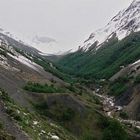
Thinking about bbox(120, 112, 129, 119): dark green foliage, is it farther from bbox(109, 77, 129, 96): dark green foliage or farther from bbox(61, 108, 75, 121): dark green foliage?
bbox(61, 108, 75, 121): dark green foliage

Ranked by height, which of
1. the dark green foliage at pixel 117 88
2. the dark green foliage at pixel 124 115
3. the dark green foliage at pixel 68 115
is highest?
the dark green foliage at pixel 117 88

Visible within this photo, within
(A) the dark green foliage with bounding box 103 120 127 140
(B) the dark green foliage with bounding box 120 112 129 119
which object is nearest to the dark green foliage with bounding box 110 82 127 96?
(B) the dark green foliage with bounding box 120 112 129 119

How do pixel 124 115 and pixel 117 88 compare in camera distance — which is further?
pixel 117 88

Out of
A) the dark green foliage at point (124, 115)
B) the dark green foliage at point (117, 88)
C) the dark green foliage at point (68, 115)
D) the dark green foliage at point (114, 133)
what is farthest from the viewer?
the dark green foliage at point (117, 88)

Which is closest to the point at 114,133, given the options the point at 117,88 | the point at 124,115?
the point at 124,115

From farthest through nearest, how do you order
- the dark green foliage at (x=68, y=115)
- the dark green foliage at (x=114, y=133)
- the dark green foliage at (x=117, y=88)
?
1. the dark green foliage at (x=117, y=88)
2. the dark green foliage at (x=68, y=115)
3. the dark green foliage at (x=114, y=133)

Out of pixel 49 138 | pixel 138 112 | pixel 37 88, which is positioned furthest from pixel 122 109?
pixel 49 138

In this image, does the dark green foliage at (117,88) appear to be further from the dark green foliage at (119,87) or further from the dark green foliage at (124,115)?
the dark green foliage at (124,115)

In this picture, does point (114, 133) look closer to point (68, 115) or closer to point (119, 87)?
point (68, 115)

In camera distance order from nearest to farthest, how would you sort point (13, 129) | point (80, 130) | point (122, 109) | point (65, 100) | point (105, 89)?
point (13, 129) → point (80, 130) → point (65, 100) → point (122, 109) → point (105, 89)

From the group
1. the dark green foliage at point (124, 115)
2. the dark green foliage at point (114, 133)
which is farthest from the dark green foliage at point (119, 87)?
the dark green foliage at point (114, 133)

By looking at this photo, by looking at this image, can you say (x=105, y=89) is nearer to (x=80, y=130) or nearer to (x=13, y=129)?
(x=80, y=130)
